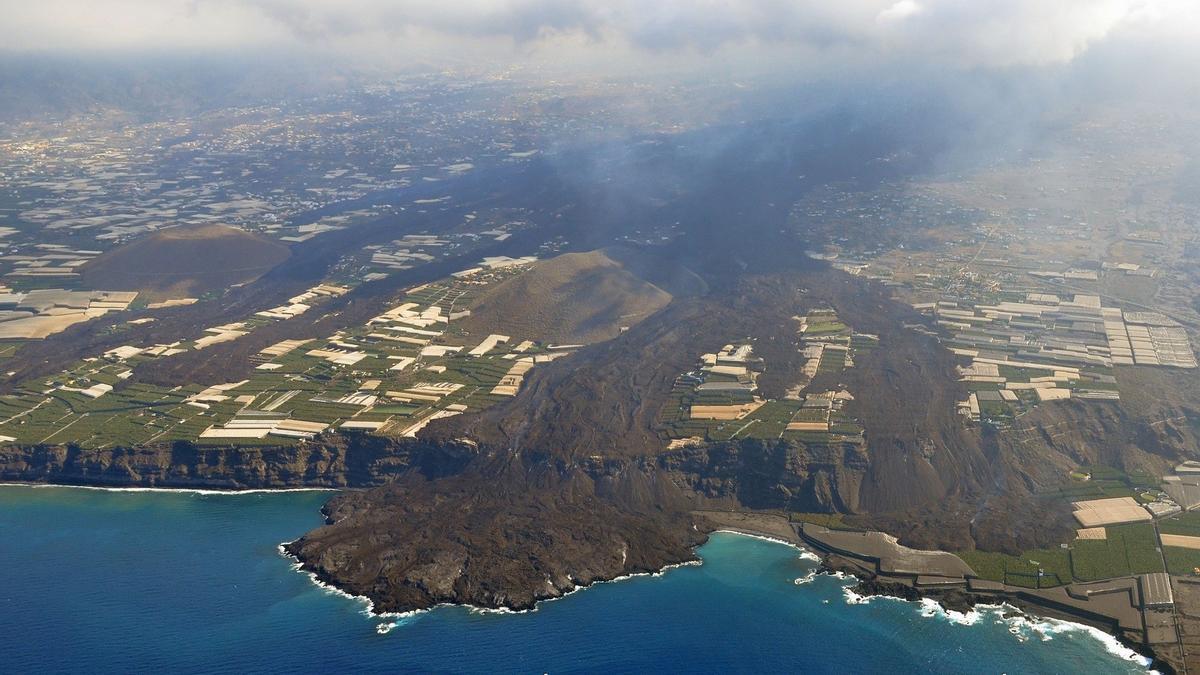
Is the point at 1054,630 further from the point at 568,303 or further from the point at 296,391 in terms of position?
the point at 568,303

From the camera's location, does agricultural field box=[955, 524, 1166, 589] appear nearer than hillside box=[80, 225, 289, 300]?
Yes

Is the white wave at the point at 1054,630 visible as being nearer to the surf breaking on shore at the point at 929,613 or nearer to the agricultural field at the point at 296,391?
the surf breaking on shore at the point at 929,613

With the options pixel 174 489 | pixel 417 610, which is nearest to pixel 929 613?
pixel 417 610

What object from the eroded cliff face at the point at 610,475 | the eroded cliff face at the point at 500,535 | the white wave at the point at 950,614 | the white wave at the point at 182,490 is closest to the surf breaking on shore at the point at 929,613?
the white wave at the point at 950,614

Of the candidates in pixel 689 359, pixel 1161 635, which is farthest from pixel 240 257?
pixel 1161 635

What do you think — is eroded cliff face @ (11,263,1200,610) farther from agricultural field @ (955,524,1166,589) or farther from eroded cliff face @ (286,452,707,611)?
agricultural field @ (955,524,1166,589)

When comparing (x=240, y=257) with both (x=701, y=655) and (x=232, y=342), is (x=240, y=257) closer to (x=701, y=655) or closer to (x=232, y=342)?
(x=232, y=342)

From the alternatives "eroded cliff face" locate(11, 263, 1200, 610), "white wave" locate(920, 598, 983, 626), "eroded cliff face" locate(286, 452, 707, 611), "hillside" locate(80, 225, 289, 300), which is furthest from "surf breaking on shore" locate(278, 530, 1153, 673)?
"hillside" locate(80, 225, 289, 300)
